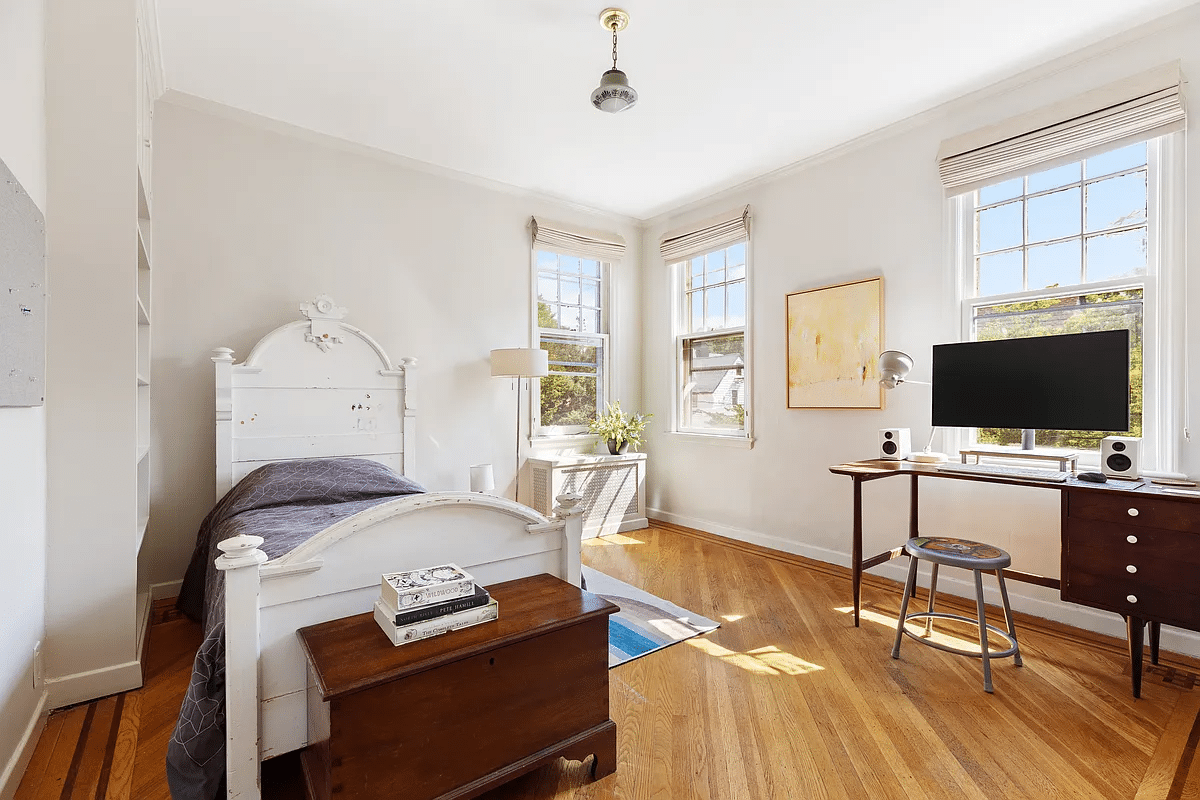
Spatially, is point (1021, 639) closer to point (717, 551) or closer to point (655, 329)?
point (717, 551)

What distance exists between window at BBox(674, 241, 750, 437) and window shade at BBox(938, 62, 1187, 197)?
5.12 feet

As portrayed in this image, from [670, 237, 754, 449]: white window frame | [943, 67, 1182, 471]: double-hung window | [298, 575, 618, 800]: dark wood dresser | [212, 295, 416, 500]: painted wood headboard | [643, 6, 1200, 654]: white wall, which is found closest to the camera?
[298, 575, 618, 800]: dark wood dresser

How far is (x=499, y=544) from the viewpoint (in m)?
1.85

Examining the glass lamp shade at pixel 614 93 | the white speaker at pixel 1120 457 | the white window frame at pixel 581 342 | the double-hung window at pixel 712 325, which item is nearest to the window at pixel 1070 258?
the white speaker at pixel 1120 457

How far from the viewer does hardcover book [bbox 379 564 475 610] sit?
1.44 meters

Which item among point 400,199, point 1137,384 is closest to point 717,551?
point 1137,384

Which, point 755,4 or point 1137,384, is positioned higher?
point 755,4

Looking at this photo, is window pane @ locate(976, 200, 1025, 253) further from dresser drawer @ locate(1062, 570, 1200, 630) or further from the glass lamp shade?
the glass lamp shade

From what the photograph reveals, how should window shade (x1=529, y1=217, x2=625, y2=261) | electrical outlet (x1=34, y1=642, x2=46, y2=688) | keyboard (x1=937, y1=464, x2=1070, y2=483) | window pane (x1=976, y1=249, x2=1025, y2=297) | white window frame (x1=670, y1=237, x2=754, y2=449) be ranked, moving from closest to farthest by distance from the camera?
electrical outlet (x1=34, y1=642, x2=46, y2=688)
keyboard (x1=937, y1=464, x2=1070, y2=483)
window pane (x1=976, y1=249, x2=1025, y2=297)
white window frame (x1=670, y1=237, x2=754, y2=449)
window shade (x1=529, y1=217, x2=625, y2=261)

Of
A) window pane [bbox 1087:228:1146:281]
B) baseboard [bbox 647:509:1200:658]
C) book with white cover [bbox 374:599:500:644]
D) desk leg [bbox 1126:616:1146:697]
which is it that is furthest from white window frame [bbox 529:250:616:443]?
desk leg [bbox 1126:616:1146:697]

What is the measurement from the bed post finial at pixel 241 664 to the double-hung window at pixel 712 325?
350 centimetres

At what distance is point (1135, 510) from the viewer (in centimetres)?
211

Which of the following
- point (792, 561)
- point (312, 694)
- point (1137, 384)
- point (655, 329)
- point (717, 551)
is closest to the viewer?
point (312, 694)

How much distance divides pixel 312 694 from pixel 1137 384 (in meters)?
3.46
